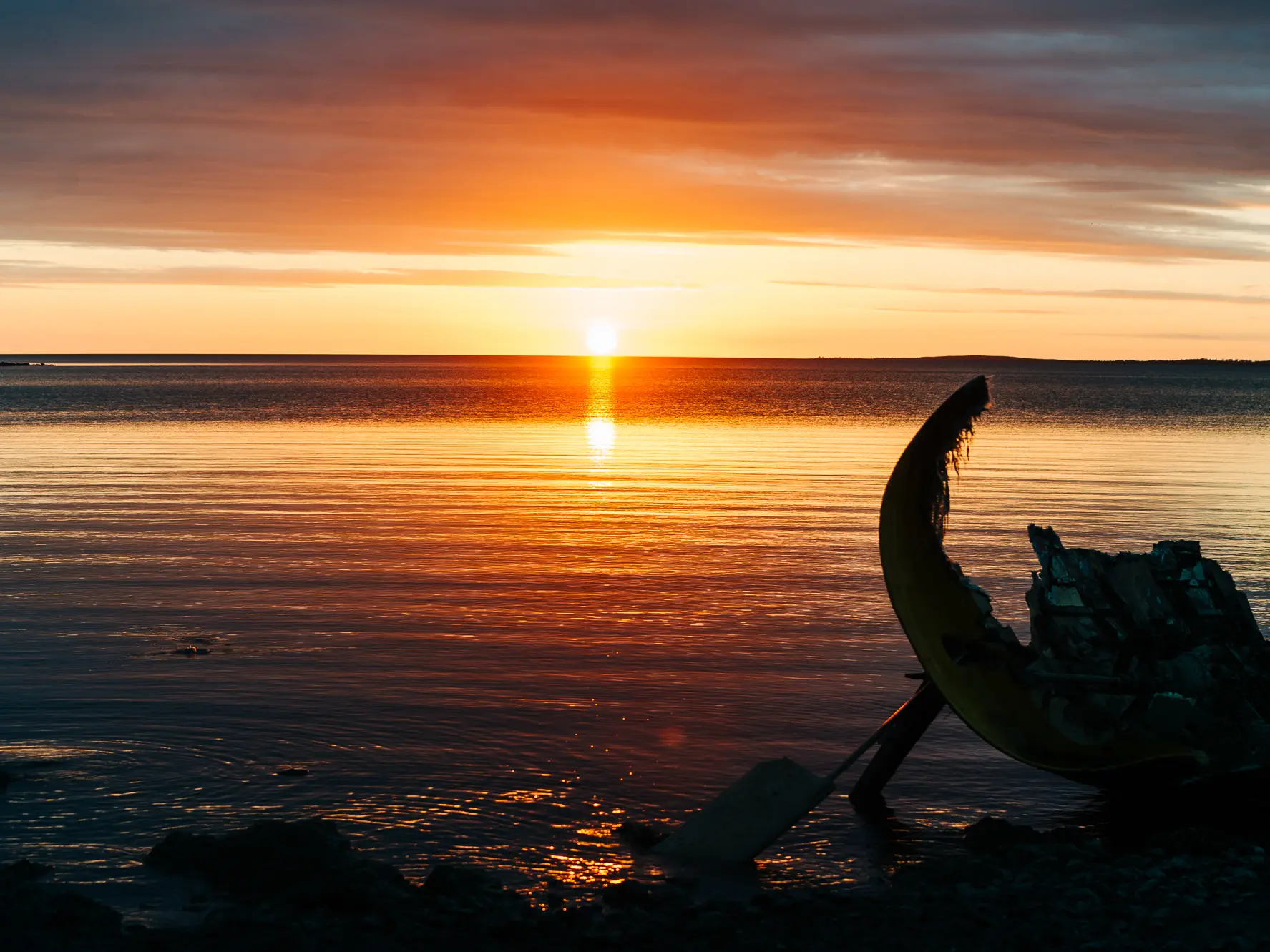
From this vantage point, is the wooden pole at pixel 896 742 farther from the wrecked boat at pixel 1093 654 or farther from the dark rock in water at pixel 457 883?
the dark rock in water at pixel 457 883

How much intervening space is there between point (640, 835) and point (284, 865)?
276cm

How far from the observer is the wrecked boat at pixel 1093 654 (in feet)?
35.1

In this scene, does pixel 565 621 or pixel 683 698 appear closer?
pixel 683 698

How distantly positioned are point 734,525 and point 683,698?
1319 cm

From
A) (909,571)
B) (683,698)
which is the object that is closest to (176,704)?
(683,698)

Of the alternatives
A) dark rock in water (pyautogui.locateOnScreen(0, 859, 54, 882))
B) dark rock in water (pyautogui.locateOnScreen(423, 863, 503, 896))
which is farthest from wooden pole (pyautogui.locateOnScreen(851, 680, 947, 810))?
dark rock in water (pyautogui.locateOnScreen(0, 859, 54, 882))

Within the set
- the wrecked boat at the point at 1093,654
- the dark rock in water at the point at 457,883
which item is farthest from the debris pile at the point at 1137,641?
the dark rock in water at the point at 457,883

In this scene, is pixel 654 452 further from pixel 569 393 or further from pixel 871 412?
pixel 569 393

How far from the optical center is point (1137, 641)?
11781mm

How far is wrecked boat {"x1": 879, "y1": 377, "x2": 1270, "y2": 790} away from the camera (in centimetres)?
1070

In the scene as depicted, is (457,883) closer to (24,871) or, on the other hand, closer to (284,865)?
(284,865)

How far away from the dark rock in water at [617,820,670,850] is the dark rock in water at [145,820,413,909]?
6.45 feet

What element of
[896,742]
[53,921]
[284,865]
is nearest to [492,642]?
[896,742]

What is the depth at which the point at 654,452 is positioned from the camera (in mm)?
49344
